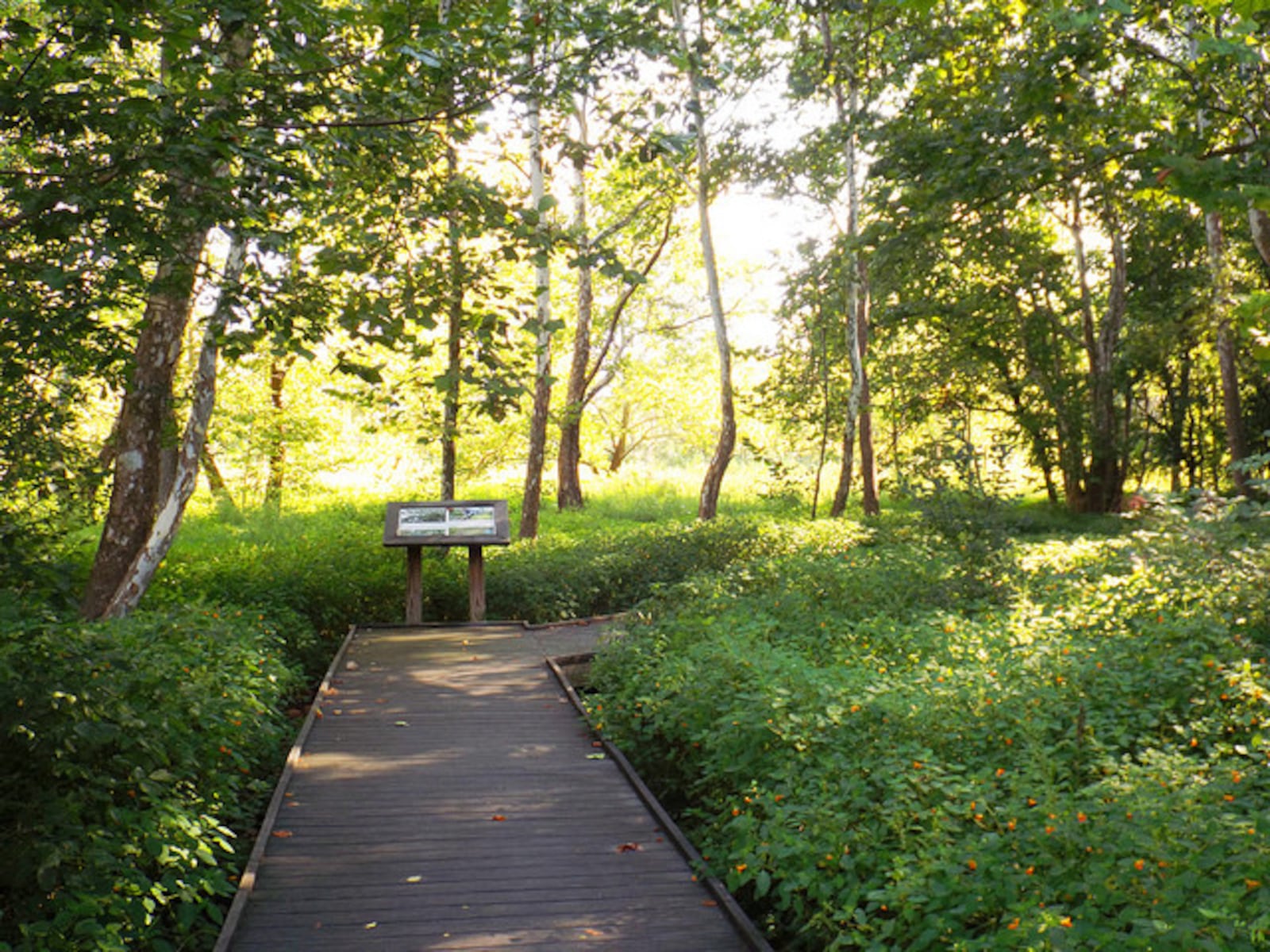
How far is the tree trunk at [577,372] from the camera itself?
1777cm

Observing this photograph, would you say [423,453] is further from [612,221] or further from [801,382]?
[801,382]

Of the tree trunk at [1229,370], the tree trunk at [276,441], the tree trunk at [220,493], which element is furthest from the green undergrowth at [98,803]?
Answer: the tree trunk at [1229,370]

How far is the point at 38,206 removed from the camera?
4582mm

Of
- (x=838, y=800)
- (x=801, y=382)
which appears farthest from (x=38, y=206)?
(x=801, y=382)

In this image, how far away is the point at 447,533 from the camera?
12.4 m

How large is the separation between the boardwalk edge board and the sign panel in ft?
12.0

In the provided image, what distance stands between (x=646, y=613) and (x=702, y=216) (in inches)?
404

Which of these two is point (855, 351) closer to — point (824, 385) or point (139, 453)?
point (824, 385)

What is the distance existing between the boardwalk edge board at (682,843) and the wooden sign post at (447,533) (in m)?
3.69

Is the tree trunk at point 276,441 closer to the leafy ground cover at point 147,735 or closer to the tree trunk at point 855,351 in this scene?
the leafy ground cover at point 147,735

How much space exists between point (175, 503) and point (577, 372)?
496 inches

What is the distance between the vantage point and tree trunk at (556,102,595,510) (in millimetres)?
17766

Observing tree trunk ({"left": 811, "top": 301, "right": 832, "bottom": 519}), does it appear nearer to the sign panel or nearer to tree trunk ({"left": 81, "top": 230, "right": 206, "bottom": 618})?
the sign panel

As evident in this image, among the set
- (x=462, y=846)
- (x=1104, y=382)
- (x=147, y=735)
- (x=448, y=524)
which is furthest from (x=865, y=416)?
(x=147, y=735)
